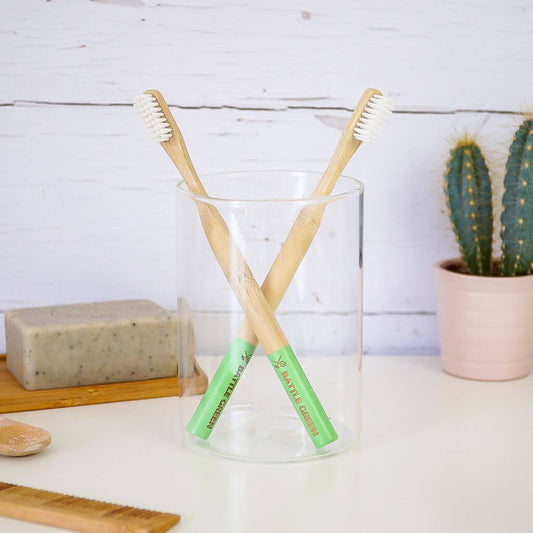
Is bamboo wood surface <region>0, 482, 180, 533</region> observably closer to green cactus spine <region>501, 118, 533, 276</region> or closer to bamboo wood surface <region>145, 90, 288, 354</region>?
bamboo wood surface <region>145, 90, 288, 354</region>

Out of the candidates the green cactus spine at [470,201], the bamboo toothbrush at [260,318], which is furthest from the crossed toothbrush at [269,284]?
the green cactus spine at [470,201]

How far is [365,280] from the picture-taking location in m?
1.05

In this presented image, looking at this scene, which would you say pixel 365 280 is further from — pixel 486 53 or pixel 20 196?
pixel 20 196

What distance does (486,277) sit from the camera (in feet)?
3.01

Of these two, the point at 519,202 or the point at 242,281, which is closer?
the point at 242,281

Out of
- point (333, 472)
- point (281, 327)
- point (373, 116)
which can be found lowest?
point (333, 472)

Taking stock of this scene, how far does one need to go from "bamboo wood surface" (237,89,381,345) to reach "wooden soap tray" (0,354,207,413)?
11 centimetres

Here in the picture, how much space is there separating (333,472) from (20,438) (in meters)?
0.25

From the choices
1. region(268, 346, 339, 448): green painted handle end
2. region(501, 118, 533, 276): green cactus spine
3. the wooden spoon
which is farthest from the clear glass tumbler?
region(501, 118, 533, 276): green cactus spine

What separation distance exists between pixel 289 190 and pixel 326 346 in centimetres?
18

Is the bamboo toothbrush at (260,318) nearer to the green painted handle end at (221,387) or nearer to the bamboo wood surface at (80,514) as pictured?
the green painted handle end at (221,387)

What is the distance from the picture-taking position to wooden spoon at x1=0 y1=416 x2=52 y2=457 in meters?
0.71

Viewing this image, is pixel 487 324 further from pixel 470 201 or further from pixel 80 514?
pixel 80 514

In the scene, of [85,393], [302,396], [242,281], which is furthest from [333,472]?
[85,393]
